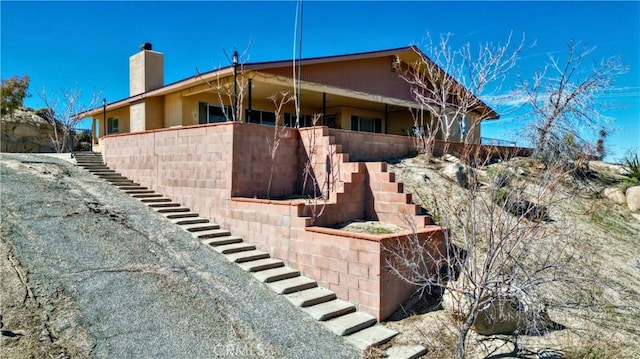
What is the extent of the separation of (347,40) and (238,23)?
267 inches

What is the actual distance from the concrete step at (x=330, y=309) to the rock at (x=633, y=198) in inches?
376

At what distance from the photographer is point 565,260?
7.54m

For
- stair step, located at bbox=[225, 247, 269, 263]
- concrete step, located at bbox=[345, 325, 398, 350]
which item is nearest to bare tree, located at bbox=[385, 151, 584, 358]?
concrete step, located at bbox=[345, 325, 398, 350]

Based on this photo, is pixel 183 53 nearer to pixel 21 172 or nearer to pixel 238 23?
pixel 238 23

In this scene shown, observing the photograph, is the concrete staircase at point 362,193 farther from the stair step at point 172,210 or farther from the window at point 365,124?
the window at point 365,124

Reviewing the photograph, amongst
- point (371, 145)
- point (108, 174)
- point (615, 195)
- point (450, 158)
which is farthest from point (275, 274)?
point (615, 195)

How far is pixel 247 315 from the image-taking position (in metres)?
5.38

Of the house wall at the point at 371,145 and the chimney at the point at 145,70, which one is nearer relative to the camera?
the house wall at the point at 371,145

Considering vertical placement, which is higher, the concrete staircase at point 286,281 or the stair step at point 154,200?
the stair step at point 154,200

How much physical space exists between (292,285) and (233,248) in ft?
5.31

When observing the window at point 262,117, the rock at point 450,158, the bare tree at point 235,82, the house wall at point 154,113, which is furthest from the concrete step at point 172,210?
the house wall at point 154,113

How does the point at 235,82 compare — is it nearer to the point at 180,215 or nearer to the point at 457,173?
the point at 180,215

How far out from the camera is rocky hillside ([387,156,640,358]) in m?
5.29

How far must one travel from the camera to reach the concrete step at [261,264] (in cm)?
682
